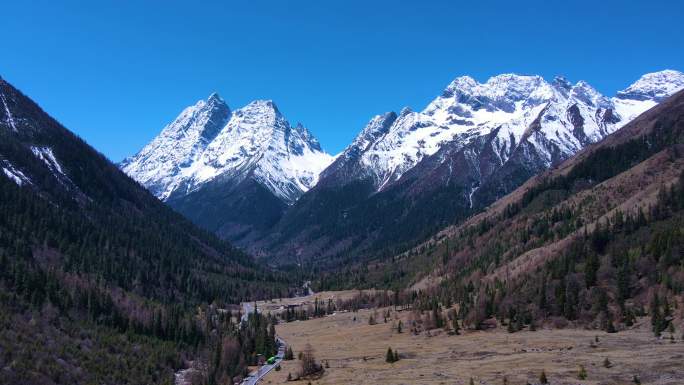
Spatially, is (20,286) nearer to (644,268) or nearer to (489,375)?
(489,375)

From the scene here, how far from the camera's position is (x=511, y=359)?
5049 inches

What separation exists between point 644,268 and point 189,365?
12945cm

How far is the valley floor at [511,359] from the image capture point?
105 m

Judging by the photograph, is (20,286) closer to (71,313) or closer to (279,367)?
(71,313)

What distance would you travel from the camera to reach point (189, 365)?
17462 centimetres

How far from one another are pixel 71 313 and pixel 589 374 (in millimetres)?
136016

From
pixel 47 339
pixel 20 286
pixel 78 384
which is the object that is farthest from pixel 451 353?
pixel 20 286

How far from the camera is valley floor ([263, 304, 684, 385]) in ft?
343

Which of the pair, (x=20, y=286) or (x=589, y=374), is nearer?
(x=589, y=374)

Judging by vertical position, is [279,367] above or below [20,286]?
below

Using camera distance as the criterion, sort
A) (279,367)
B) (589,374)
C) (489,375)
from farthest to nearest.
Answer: (279,367) → (489,375) → (589,374)

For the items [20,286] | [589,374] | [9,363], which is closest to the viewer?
[589,374]

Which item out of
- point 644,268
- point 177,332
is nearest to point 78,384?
point 177,332

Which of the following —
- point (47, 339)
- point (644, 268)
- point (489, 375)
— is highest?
point (644, 268)
